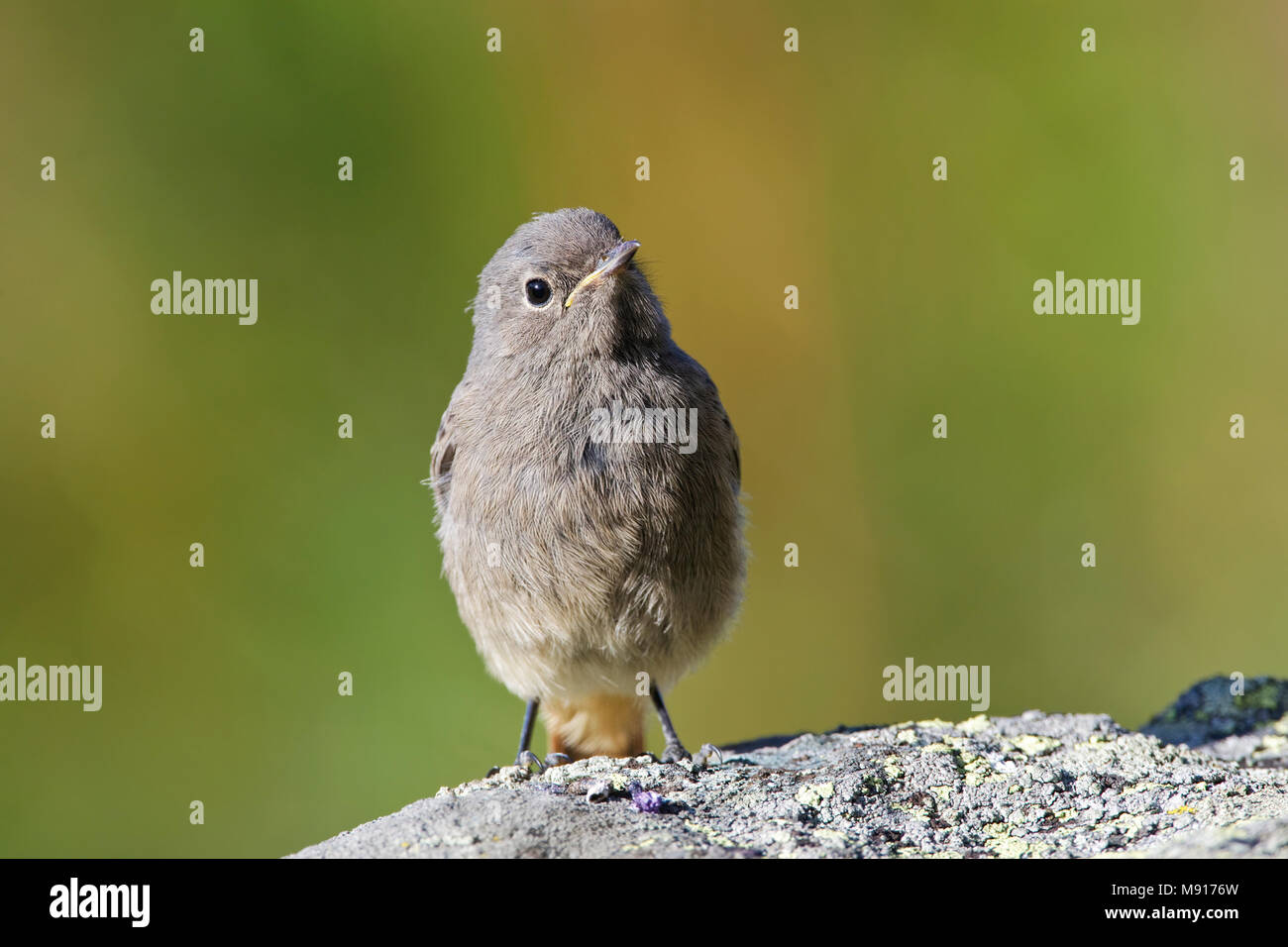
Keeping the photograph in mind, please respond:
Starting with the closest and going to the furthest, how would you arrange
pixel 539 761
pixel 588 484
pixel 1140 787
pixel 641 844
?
pixel 641 844 → pixel 1140 787 → pixel 588 484 → pixel 539 761

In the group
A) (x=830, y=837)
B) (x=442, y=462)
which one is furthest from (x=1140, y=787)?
(x=442, y=462)

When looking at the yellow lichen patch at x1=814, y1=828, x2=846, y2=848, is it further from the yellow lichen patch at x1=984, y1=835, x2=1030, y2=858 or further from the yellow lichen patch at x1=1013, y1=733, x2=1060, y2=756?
the yellow lichen patch at x1=1013, y1=733, x2=1060, y2=756

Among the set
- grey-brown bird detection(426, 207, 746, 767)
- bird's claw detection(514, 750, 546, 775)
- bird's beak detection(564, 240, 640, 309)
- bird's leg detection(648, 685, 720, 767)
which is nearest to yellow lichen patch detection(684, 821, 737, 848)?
bird's leg detection(648, 685, 720, 767)

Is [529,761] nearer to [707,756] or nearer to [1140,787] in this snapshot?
[707,756]

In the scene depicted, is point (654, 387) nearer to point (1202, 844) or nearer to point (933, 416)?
point (1202, 844)

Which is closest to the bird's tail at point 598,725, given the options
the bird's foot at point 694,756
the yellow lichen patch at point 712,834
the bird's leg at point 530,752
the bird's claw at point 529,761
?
the bird's leg at point 530,752

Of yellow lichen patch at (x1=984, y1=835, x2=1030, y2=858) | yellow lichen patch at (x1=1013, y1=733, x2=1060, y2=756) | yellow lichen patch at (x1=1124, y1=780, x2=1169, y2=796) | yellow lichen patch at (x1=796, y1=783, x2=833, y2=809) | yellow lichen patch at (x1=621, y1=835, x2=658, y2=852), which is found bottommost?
yellow lichen patch at (x1=984, y1=835, x2=1030, y2=858)
